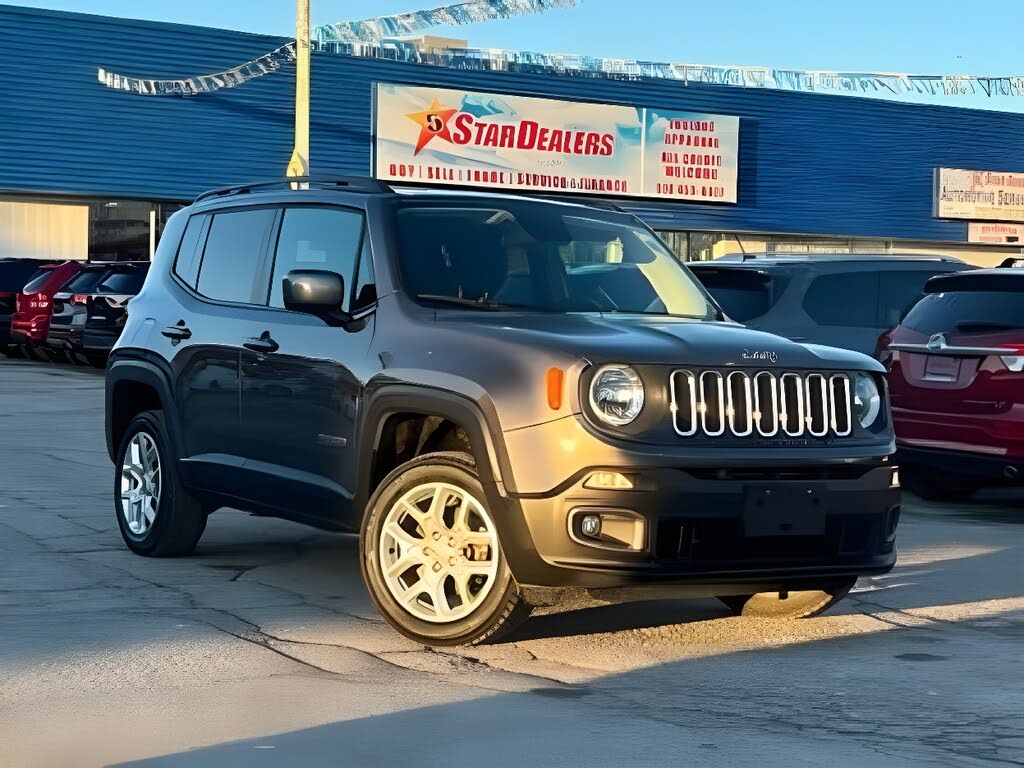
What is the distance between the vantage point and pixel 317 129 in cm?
3556

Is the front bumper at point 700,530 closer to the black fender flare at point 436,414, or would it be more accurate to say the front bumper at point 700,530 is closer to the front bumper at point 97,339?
the black fender flare at point 436,414

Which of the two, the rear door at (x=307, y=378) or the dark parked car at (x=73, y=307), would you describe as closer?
the rear door at (x=307, y=378)

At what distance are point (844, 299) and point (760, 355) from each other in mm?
7393

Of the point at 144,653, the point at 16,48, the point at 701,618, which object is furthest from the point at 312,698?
the point at 16,48

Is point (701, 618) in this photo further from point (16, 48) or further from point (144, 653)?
point (16, 48)

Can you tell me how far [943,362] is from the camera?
11.8 meters

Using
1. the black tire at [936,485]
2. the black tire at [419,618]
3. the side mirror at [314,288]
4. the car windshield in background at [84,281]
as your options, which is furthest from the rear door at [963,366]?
the car windshield in background at [84,281]

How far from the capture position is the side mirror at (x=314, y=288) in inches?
283

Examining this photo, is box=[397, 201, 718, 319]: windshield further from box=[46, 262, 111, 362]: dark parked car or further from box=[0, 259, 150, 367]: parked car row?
box=[46, 262, 111, 362]: dark parked car

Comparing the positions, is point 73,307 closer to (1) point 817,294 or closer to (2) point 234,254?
(1) point 817,294

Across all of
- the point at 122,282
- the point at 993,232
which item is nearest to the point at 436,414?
the point at 122,282

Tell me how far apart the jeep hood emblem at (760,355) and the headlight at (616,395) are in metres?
0.49

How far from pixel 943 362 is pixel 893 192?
32.6 metres

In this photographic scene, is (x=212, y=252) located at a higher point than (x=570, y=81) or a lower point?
lower
